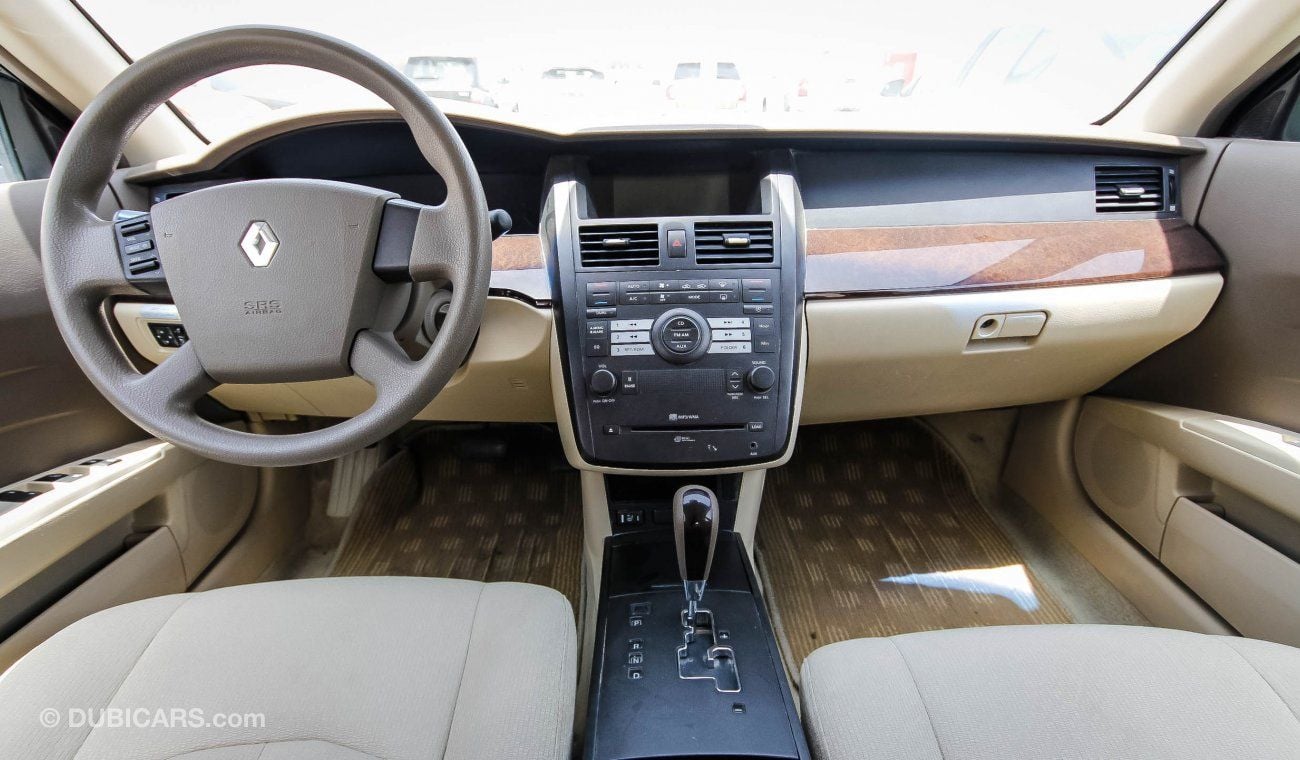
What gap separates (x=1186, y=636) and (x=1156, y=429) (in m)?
0.67

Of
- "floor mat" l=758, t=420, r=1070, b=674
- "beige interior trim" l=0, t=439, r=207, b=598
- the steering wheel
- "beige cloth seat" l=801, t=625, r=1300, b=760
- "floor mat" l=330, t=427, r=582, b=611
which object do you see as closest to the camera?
"beige cloth seat" l=801, t=625, r=1300, b=760

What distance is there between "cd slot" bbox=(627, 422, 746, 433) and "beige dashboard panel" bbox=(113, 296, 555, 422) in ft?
0.69

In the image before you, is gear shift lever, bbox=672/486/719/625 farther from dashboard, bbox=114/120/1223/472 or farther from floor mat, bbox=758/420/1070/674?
floor mat, bbox=758/420/1070/674

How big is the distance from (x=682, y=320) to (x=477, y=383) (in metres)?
0.44

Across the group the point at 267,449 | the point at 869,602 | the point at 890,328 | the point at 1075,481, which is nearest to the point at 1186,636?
the point at 890,328

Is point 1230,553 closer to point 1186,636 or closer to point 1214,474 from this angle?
point 1214,474

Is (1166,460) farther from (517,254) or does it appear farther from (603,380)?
(517,254)

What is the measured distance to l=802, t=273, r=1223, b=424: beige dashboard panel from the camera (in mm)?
1194

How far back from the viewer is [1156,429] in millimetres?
1340

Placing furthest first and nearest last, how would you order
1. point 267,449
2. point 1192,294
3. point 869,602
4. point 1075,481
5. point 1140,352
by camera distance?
point 1075,481
point 869,602
point 1140,352
point 1192,294
point 267,449

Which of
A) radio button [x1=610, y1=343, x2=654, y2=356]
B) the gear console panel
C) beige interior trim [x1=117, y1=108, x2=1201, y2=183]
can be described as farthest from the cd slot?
beige interior trim [x1=117, y1=108, x2=1201, y2=183]

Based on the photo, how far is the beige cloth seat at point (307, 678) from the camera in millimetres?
706

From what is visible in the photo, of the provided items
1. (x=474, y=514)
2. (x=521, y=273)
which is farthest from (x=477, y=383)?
(x=474, y=514)

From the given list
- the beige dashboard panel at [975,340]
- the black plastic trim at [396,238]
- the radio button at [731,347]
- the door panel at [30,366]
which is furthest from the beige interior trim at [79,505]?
the beige dashboard panel at [975,340]
